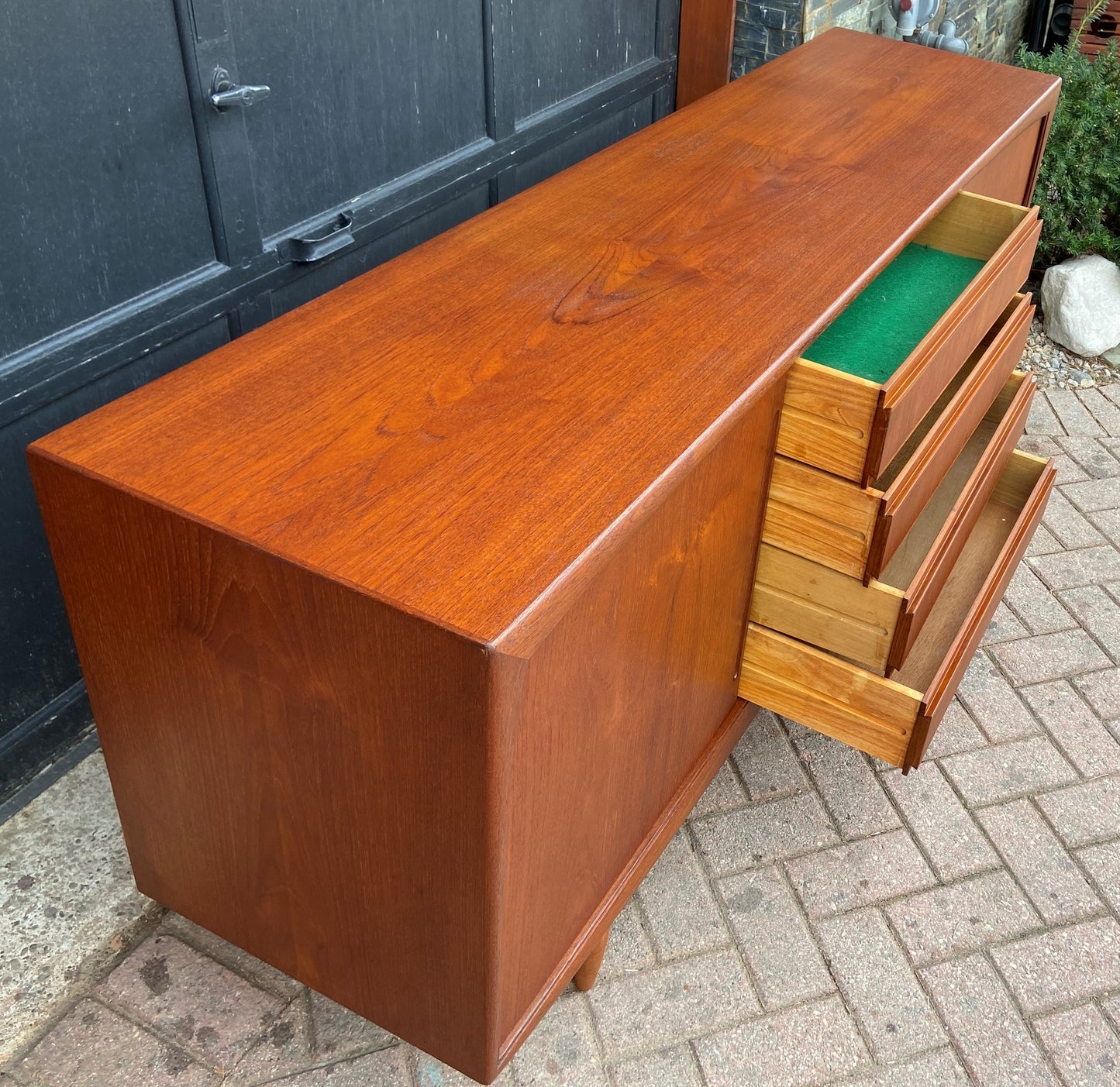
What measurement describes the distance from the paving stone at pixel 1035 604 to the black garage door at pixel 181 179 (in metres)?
1.56

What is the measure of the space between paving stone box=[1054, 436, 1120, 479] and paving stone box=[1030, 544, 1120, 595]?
1.14 feet

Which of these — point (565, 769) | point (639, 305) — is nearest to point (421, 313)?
point (639, 305)

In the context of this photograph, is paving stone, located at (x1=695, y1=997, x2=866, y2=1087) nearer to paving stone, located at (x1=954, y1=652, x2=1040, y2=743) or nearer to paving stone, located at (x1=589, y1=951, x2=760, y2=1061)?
paving stone, located at (x1=589, y1=951, x2=760, y2=1061)

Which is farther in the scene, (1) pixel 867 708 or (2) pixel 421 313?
(1) pixel 867 708

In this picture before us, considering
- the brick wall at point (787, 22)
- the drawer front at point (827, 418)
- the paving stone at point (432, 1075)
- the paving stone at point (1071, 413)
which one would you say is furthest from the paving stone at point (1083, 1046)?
the brick wall at point (787, 22)

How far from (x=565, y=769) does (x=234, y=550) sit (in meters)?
0.48

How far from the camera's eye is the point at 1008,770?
2.31 meters

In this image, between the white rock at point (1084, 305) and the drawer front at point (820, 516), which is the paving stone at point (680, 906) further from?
the white rock at point (1084, 305)

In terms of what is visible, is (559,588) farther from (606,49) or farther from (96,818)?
(606,49)

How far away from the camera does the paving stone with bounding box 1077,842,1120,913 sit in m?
2.08

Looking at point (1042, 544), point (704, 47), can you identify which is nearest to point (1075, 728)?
point (1042, 544)

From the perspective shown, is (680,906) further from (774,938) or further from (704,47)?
(704,47)

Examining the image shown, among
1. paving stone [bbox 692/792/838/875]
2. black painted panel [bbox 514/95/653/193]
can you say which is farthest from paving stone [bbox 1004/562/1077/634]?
black painted panel [bbox 514/95/653/193]

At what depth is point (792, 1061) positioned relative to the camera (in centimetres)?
181
